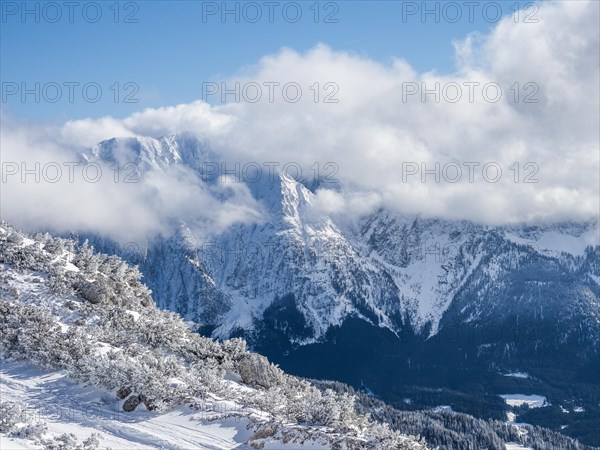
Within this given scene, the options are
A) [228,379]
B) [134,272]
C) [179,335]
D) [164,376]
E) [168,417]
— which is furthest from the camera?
[134,272]

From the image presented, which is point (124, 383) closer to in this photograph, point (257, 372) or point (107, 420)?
point (107, 420)

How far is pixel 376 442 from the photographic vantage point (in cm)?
5334

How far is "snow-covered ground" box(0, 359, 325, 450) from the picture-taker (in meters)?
52.8

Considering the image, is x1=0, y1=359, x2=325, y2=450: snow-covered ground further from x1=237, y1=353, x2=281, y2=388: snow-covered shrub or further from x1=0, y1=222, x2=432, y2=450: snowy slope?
x1=237, y1=353, x2=281, y2=388: snow-covered shrub

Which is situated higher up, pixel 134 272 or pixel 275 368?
pixel 134 272

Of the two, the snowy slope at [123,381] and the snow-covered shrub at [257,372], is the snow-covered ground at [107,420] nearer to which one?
the snowy slope at [123,381]

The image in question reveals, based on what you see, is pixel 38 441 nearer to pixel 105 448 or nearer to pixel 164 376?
pixel 105 448

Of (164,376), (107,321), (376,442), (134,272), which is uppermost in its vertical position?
(134,272)

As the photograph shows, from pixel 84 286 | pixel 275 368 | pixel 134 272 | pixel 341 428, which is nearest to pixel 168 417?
pixel 341 428

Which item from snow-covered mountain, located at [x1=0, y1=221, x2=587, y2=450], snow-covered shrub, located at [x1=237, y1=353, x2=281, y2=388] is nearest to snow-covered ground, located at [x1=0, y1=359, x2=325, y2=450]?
snow-covered mountain, located at [x1=0, y1=221, x2=587, y2=450]

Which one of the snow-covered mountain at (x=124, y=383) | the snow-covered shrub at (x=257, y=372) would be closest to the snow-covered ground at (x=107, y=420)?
the snow-covered mountain at (x=124, y=383)

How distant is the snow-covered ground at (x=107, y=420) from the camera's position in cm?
5284

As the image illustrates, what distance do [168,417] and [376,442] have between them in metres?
17.0

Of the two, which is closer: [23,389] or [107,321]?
[23,389]
